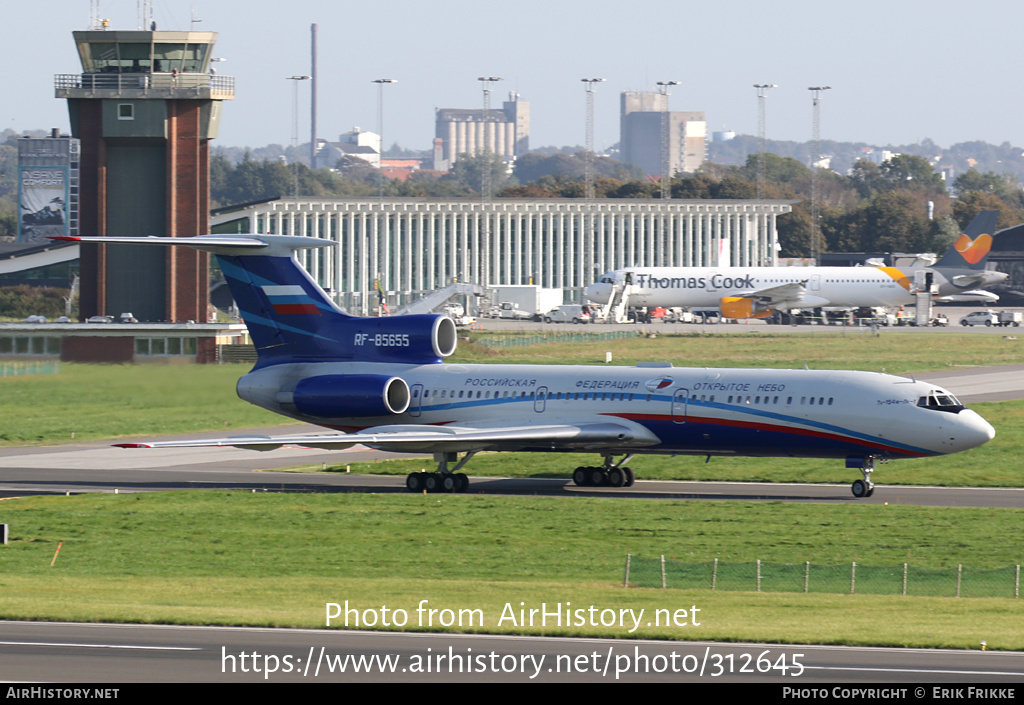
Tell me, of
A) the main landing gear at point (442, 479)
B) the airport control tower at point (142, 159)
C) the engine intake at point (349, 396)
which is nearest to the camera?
the main landing gear at point (442, 479)

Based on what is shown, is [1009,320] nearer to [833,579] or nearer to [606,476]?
[606,476]

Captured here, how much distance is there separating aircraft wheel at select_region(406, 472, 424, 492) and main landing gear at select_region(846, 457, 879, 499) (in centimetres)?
1386

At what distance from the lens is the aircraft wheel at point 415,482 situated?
149ft

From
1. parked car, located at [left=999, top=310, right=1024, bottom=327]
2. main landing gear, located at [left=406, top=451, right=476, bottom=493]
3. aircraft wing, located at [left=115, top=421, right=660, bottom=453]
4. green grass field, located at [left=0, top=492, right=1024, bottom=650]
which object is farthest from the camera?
parked car, located at [left=999, top=310, right=1024, bottom=327]

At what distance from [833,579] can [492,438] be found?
53.2 ft

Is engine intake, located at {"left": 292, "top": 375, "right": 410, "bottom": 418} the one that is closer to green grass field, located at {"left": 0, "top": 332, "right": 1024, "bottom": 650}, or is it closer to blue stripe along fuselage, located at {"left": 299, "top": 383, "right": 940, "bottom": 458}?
green grass field, located at {"left": 0, "top": 332, "right": 1024, "bottom": 650}

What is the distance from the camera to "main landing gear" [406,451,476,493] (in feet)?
148

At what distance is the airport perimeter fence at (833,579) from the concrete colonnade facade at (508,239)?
11541cm

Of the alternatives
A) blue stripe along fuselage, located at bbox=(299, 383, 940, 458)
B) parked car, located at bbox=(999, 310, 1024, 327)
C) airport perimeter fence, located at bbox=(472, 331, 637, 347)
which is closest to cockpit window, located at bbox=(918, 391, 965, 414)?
blue stripe along fuselage, located at bbox=(299, 383, 940, 458)

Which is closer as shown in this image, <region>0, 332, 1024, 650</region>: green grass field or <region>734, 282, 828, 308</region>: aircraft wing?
<region>0, 332, 1024, 650</region>: green grass field

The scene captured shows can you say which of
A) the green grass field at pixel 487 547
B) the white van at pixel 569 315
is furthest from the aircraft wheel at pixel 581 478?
the white van at pixel 569 315

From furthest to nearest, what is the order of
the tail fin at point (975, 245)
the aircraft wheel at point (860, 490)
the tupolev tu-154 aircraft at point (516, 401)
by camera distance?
1. the tail fin at point (975, 245)
2. the aircraft wheel at point (860, 490)
3. the tupolev tu-154 aircraft at point (516, 401)

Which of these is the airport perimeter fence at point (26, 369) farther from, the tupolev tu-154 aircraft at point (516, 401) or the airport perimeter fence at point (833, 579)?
the airport perimeter fence at point (833, 579)
